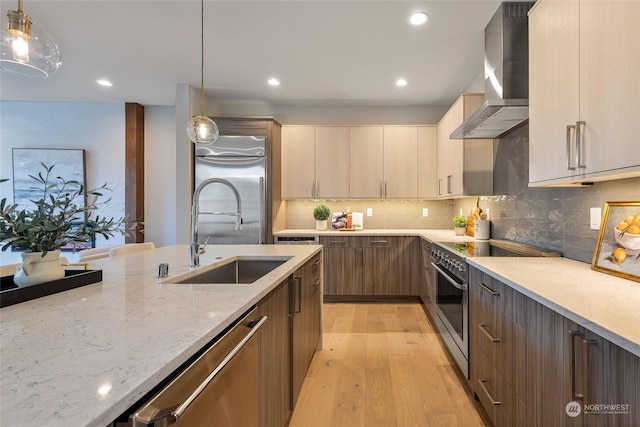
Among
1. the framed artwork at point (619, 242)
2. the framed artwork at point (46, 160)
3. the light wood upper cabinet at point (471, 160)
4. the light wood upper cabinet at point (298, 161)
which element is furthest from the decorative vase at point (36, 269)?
the framed artwork at point (46, 160)

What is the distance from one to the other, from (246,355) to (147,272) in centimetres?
81

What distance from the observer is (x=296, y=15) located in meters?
2.48

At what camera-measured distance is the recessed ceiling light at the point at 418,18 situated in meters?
2.45

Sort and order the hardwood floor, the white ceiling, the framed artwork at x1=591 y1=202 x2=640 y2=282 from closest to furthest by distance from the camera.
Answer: the framed artwork at x1=591 y1=202 x2=640 y2=282 < the hardwood floor < the white ceiling

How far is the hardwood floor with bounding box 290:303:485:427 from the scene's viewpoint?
6.01ft

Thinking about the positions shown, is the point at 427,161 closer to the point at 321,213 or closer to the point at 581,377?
the point at 321,213

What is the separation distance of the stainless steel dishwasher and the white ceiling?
5.70 feet

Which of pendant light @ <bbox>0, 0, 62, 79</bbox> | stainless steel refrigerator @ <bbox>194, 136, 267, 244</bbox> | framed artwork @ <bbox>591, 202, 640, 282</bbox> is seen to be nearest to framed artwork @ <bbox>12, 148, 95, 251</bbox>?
stainless steel refrigerator @ <bbox>194, 136, 267, 244</bbox>

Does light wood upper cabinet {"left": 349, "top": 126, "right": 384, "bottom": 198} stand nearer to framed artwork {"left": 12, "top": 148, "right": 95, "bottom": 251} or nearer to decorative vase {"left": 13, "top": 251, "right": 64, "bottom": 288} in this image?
decorative vase {"left": 13, "top": 251, "right": 64, "bottom": 288}

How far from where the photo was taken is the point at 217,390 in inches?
32.2

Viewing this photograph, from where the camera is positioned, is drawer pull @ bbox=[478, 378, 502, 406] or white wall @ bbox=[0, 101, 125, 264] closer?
drawer pull @ bbox=[478, 378, 502, 406]

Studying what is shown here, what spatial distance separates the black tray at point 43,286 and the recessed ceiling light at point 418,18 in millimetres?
2710

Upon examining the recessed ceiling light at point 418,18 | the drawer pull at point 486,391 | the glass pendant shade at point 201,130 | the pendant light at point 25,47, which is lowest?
the drawer pull at point 486,391

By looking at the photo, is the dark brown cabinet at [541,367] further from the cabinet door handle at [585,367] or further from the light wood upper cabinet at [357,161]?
the light wood upper cabinet at [357,161]
